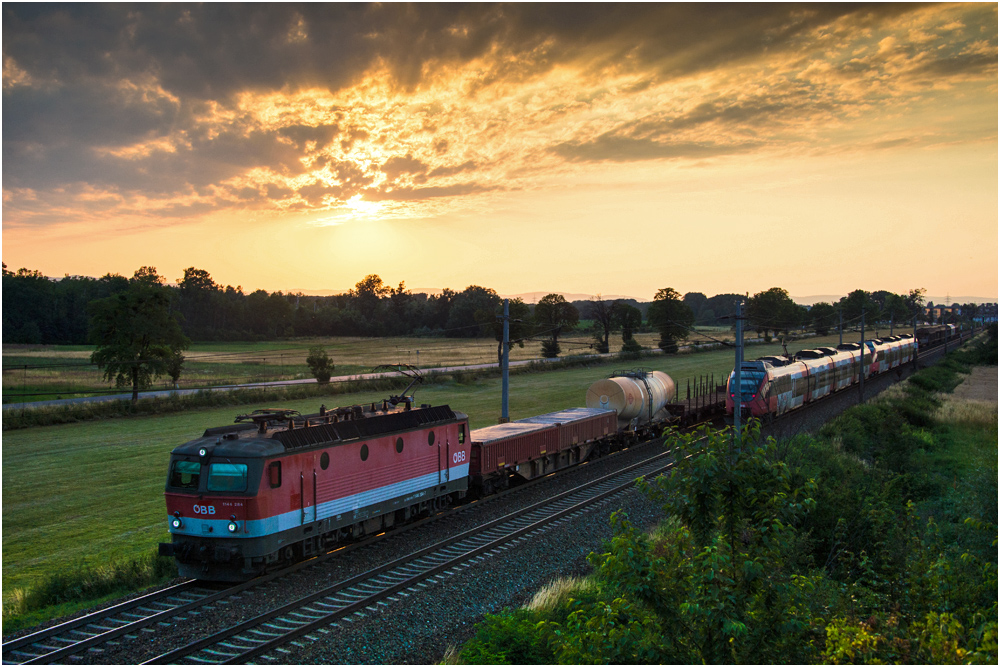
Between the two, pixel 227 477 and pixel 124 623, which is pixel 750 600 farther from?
pixel 124 623

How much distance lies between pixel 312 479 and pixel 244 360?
3002 inches

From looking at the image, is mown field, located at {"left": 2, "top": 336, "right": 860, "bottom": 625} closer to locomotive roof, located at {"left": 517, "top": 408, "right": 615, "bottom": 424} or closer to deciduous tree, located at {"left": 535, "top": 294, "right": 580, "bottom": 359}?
locomotive roof, located at {"left": 517, "top": 408, "right": 615, "bottom": 424}

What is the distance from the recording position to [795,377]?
42.2m

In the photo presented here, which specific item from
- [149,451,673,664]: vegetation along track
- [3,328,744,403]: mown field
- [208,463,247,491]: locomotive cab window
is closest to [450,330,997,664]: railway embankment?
[149,451,673,664]: vegetation along track

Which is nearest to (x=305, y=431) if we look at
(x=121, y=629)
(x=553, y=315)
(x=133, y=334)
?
(x=121, y=629)

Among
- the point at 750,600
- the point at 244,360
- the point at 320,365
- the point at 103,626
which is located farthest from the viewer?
the point at 244,360

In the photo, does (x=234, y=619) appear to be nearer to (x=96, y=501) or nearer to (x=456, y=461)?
(x=456, y=461)

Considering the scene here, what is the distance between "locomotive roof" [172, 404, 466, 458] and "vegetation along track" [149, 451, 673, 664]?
11.6 feet

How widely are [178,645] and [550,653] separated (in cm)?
714

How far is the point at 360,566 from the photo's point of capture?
16625 millimetres

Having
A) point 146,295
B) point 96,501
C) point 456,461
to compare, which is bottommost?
point 96,501

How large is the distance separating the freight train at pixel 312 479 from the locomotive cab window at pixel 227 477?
0.02 meters

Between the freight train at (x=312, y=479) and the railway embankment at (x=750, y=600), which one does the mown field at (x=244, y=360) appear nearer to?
the freight train at (x=312, y=479)

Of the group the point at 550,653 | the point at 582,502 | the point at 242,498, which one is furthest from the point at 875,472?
the point at 242,498
